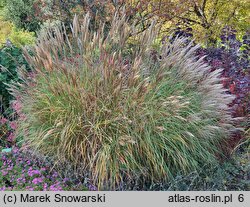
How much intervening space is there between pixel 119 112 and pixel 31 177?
1.05m

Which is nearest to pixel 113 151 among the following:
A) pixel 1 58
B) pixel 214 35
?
pixel 1 58

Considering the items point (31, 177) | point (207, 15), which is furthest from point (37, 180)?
point (207, 15)

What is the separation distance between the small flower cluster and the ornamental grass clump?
0.16m

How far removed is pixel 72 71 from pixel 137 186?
1.26 m

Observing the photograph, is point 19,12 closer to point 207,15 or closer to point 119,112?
point 207,15

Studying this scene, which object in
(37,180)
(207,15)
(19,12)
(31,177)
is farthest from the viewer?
(19,12)

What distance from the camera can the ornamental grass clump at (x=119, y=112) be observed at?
3.21 m

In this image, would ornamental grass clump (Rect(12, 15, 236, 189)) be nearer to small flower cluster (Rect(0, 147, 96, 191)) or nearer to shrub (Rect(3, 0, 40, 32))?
small flower cluster (Rect(0, 147, 96, 191))

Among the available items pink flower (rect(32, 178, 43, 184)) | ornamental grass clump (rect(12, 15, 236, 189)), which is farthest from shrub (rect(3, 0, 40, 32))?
pink flower (rect(32, 178, 43, 184))

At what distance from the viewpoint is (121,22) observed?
3508mm

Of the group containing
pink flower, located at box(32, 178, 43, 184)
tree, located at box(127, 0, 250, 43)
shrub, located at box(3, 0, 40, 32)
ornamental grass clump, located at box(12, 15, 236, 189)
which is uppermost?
shrub, located at box(3, 0, 40, 32)

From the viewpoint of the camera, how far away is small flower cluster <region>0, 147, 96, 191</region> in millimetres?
3131

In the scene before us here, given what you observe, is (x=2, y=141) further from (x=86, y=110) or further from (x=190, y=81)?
(x=190, y=81)

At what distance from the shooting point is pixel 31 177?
330 cm
